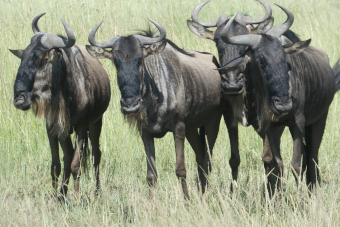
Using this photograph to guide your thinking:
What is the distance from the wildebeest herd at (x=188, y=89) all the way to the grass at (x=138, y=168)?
329 millimetres

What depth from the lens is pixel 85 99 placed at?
5.39 m

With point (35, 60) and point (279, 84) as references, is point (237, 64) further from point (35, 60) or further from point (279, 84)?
point (35, 60)

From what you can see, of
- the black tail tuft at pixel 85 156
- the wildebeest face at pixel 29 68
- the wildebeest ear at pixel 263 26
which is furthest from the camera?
the black tail tuft at pixel 85 156

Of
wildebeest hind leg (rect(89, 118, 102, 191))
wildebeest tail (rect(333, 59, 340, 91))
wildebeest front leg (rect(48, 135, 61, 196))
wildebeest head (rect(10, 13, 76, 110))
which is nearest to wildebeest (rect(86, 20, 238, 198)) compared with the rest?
wildebeest head (rect(10, 13, 76, 110))

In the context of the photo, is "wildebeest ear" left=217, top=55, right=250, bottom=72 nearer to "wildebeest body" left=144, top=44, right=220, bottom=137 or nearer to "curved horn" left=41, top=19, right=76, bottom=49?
"wildebeest body" left=144, top=44, right=220, bottom=137

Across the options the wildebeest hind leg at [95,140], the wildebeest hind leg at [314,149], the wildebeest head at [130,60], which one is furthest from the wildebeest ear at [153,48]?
the wildebeest hind leg at [314,149]

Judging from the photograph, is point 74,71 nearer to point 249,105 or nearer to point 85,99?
point 85,99

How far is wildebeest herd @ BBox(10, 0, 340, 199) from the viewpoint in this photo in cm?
462

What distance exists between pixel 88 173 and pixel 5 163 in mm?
1245

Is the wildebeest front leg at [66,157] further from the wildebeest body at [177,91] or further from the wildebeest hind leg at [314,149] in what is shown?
the wildebeest hind leg at [314,149]

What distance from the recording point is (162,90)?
5.07m

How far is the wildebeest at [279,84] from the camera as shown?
450cm

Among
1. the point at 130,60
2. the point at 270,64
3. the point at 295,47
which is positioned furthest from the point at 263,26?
the point at 130,60

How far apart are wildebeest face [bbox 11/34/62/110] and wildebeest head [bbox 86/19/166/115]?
44cm
